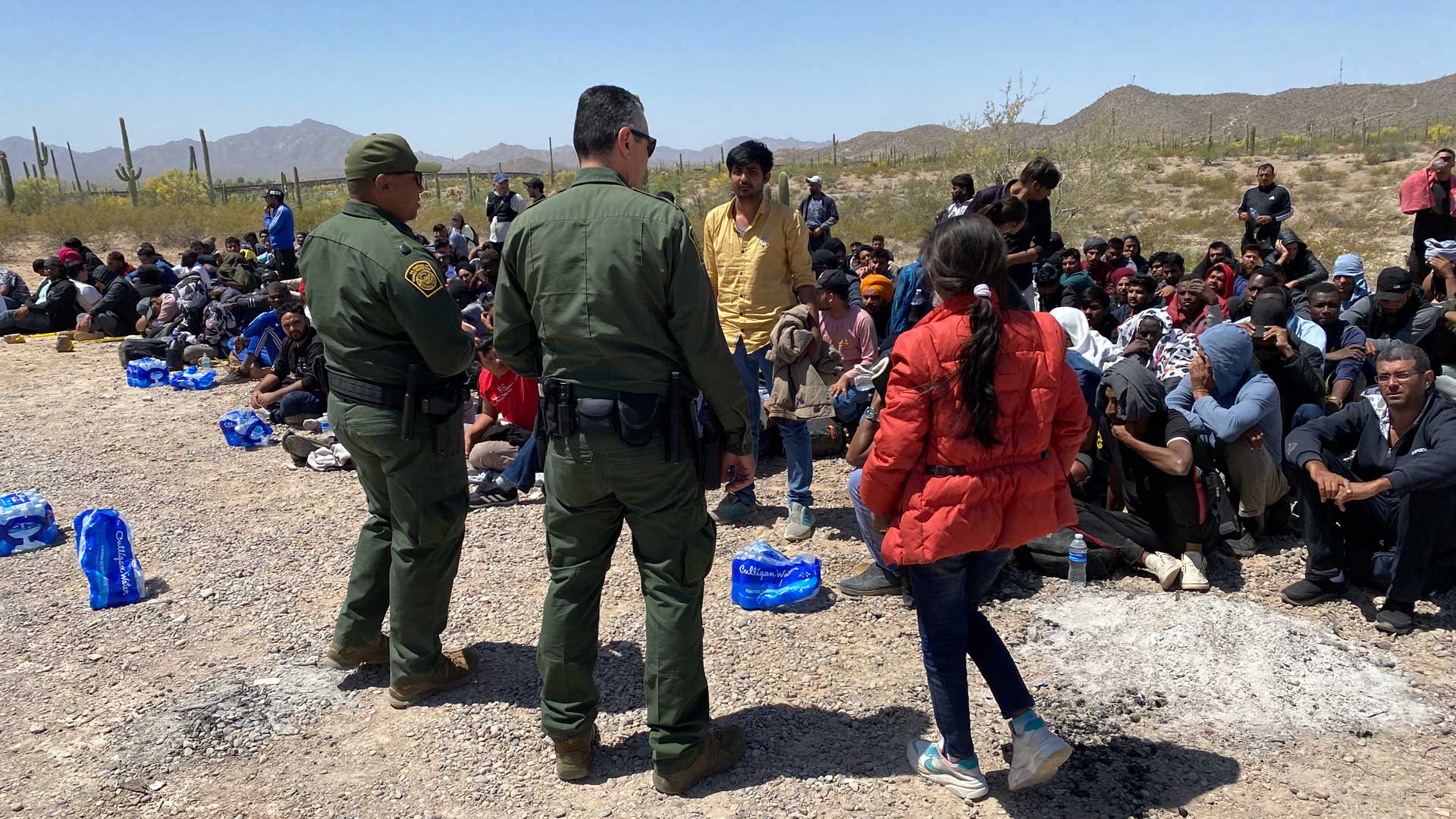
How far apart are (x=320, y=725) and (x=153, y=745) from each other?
0.53m

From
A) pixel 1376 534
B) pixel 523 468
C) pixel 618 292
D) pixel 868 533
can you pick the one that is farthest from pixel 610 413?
pixel 1376 534

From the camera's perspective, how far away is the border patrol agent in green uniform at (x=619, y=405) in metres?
2.40

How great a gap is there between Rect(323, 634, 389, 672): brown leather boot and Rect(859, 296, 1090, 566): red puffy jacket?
6.76 feet

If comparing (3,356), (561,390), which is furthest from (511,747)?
(3,356)

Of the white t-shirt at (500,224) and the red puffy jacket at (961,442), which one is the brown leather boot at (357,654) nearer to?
the red puffy jacket at (961,442)

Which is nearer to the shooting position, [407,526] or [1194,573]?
[407,526]

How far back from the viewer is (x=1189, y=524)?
3943 millimetres

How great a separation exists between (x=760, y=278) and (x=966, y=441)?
7.83 ft

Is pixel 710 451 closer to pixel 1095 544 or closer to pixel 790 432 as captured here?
pixel 790 432

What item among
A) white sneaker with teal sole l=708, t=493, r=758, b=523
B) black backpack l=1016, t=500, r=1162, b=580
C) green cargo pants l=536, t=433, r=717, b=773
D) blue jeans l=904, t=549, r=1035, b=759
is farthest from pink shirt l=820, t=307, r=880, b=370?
blue jeans l=904, t=549, r=1035, b=759

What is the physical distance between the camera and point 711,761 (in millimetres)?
2686

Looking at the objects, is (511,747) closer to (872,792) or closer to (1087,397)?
(872,792)

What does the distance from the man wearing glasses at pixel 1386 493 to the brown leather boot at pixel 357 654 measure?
3638 millimetres

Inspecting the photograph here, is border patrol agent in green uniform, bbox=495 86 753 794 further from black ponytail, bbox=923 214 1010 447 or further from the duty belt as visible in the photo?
black ponytail, bbox=923 214 1010 447
